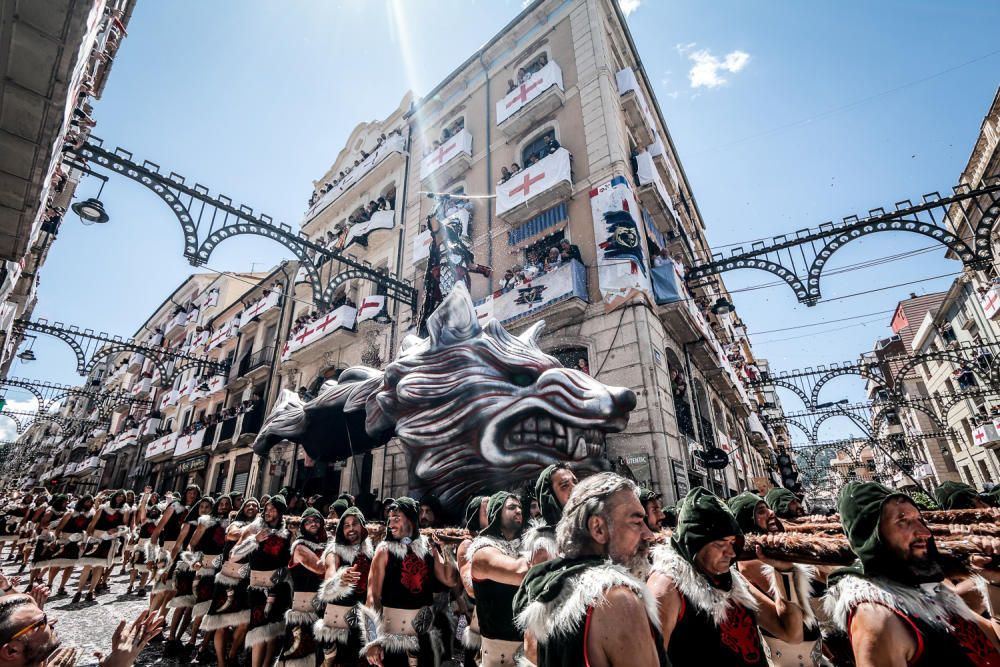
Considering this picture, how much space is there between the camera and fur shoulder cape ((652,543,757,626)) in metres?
1.97

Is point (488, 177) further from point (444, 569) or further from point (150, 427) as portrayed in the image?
point (150, 427)

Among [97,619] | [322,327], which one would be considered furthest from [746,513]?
[322,327]

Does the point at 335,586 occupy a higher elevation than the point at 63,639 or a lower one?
higher

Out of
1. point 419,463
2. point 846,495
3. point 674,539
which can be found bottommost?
point 674,539

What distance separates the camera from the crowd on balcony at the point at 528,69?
15689mm

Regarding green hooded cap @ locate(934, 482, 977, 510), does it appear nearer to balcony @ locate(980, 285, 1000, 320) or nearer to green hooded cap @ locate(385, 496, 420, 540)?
green hooded cap @ locate(385, 496, 420, 540)

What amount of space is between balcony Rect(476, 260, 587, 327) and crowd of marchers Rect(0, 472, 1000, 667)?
5568 mm

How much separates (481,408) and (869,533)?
209 inches

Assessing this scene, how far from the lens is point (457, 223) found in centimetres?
1390

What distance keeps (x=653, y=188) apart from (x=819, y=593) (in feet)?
35.8

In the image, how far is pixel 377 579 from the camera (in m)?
3.70

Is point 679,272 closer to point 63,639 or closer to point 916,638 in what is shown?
point 916,638

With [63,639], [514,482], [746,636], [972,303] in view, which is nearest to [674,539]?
[746,636]

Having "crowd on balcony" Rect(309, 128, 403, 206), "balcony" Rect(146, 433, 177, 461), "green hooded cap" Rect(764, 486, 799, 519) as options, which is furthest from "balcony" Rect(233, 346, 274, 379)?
"green hooded cap" Rect(764, 486, 799, 519)
